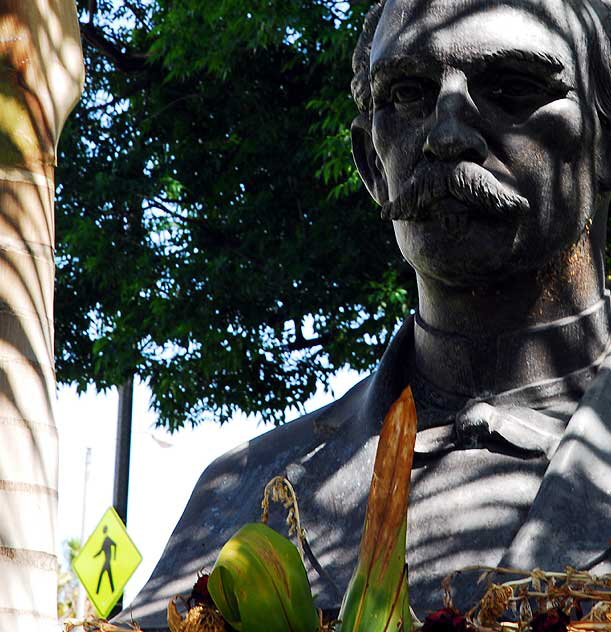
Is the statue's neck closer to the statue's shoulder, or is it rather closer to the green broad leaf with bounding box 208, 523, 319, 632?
the statue's shoulder

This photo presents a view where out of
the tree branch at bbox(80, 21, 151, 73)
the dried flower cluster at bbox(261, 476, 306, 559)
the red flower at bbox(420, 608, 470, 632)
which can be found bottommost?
the red flower at bbox(420, 608, 470, 632)

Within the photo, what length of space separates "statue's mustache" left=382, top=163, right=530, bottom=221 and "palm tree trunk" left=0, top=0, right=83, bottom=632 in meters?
1.29

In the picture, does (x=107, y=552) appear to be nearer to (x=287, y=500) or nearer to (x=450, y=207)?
(x=450, y=207)

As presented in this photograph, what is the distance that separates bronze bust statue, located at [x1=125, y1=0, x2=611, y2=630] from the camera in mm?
3059

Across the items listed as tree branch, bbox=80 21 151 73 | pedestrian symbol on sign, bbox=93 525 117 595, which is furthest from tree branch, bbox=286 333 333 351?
tree branch, bbox=80 21 151 73

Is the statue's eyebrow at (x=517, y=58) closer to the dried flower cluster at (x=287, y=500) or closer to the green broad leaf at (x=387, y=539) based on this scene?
the dried flower cluster at (x=287, y=500)

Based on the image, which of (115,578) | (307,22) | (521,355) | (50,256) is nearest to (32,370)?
(50,256)

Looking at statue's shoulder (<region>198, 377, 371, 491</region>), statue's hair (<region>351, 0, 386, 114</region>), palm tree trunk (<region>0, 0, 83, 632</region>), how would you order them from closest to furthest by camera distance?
1. statue's shoulder (<region>198, 377, 371, 491</region>)
2. statue's hair (<region>351, 0, 386, 114</region>)
3. palm tree trunk (<region>0, 0, 83, 632</region>)

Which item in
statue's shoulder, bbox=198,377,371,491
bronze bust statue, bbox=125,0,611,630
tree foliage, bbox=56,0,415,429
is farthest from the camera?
tree foliage, bbox=56,0,415,429

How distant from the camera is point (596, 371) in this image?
3.25 m

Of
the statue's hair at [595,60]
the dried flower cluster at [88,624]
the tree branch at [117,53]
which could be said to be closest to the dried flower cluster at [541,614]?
the dried flower cluster at [88,624]

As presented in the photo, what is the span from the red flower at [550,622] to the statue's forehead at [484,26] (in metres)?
1.56

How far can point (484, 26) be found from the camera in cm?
322

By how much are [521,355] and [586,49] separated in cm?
70
